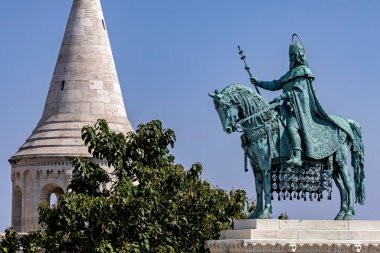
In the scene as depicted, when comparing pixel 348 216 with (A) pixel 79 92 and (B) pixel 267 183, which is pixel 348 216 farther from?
(A) pixel 79 92

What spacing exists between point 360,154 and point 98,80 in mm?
36009

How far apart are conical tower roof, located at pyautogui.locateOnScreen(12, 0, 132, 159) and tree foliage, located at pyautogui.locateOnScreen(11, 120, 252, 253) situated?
21.2 meters

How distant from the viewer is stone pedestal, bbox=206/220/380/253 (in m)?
33.1

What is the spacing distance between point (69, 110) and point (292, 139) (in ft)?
122

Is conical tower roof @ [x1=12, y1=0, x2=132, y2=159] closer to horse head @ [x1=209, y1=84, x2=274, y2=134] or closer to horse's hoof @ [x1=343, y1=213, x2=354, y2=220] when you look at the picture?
horse head @ [x1=209, y1=84, x2=274, y2=134]

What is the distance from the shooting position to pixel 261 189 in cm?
3472

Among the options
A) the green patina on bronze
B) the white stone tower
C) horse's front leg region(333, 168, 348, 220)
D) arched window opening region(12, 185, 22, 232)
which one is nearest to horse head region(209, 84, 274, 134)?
the green patina on bronze

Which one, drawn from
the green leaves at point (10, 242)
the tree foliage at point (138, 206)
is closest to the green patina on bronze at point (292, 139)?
the tree foliage at point (138, 206)

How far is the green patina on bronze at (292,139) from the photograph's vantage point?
113 ft

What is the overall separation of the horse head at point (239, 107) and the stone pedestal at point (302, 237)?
74.9 inches

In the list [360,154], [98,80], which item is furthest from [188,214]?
[98,80]

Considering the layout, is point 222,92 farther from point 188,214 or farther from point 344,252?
point 188,214

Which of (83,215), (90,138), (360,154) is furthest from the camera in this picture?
(90,138)

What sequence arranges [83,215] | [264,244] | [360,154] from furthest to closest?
[83,215]
[360,154]
[264,244]
